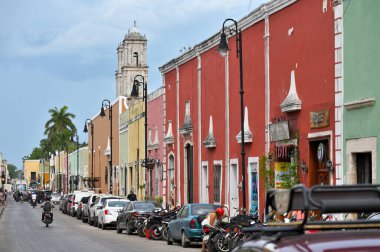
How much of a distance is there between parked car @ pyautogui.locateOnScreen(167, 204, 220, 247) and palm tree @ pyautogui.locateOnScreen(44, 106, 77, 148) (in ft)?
357

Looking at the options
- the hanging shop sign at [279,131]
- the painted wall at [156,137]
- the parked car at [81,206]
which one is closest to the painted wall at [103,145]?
the parked car at [81,206]

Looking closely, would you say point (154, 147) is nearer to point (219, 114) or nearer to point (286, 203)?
point (219, 114)

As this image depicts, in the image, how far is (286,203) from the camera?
17.0ft

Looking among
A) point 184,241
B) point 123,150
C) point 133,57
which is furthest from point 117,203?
point 133,57

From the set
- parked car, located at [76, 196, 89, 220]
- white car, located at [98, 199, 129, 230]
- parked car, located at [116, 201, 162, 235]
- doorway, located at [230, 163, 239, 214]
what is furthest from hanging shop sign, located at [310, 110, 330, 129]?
parked car, located at [76, 196, 89, 220]

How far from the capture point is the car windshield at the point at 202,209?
27.6 meters

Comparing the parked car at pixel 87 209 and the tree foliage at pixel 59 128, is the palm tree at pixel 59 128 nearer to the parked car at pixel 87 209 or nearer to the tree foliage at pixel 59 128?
the tree foliage at pixel 59 128

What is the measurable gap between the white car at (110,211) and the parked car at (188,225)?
470 inches

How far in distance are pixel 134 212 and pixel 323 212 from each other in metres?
30.0

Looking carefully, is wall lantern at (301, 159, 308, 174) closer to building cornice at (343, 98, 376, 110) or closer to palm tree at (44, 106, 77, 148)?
building cornice at (343, 98, 376, 110)

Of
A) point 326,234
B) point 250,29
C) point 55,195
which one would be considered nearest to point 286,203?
point 326,234

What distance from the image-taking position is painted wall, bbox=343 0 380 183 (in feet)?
75.7

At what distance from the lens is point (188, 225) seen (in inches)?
1064

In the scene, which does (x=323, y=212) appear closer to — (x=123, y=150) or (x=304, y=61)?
(x=304, y=61)
